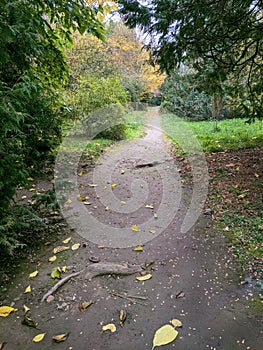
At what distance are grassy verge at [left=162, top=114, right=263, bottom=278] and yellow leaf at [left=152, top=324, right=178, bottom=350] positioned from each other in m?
0.96

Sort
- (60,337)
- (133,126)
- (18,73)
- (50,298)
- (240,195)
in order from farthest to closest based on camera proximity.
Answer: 1. (133,126)
2. (240,195)
3. (18,73)
4. (50,298)
5. (60,337)

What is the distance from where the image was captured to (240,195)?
12.1ft

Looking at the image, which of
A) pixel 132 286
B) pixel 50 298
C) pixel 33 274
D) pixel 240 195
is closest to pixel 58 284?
pixel 50 298

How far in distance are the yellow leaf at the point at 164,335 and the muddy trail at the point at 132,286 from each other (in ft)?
0.09

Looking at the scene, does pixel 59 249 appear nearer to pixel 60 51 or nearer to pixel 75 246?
pixel 75 246

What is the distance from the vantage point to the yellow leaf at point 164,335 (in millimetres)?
1689

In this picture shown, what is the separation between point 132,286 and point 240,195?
2.21 metres

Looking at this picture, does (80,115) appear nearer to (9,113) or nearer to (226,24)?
(226,24)

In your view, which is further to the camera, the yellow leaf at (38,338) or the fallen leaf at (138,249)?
the fallen leaf at (138,249)

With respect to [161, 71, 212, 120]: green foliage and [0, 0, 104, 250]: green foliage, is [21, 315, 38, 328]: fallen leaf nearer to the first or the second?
[0, 0, 104, 250]: green foliage

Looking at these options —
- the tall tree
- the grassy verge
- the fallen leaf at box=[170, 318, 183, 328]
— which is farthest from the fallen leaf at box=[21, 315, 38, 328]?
the tall tree

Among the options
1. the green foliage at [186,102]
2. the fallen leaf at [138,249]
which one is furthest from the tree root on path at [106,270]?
the green foliage at [186,102]

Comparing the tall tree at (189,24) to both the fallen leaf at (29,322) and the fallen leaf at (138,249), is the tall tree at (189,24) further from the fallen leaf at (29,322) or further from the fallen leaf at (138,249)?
the fallen leaf at (29,322)

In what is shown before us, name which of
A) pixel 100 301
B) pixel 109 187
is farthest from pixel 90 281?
pixel 109 187
